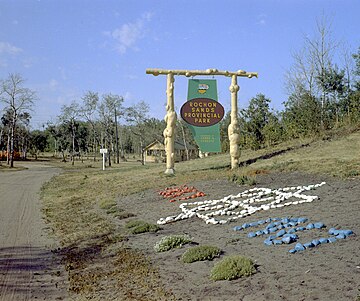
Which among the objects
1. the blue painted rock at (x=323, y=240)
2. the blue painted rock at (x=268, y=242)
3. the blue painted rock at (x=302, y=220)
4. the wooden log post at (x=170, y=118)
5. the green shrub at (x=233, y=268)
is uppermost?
the wooden log post at (x=170, y=118)

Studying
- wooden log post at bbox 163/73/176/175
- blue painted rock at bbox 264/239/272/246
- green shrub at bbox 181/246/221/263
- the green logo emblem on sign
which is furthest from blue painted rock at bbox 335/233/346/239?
wooden log post at bbox 163/73/176/175

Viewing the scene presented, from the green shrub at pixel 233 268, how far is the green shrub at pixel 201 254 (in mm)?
697

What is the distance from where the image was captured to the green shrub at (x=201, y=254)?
6910mm

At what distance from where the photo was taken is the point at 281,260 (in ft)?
20.2

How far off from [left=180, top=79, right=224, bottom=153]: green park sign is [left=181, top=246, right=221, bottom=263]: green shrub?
13025 millimetres

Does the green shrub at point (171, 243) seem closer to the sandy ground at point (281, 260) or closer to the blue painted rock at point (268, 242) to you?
the sandy ground at point (281, 260)

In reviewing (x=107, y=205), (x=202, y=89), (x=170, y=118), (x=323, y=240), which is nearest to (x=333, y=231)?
(x=323, y=240)

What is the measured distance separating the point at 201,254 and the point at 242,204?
14.5 feet

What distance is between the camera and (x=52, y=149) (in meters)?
105

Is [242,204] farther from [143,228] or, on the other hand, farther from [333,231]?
[333,231]

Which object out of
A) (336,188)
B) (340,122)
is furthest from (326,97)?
(336,188)

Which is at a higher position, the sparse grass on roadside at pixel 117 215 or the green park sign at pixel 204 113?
the green park sign at pixel 204 113

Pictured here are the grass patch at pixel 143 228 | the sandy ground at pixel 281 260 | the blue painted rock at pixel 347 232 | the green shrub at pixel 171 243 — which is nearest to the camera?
the sandy ground at pixel 281 260

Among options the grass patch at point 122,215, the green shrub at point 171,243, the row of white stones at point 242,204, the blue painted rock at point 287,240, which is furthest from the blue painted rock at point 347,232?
the grass patch at point 122,215
